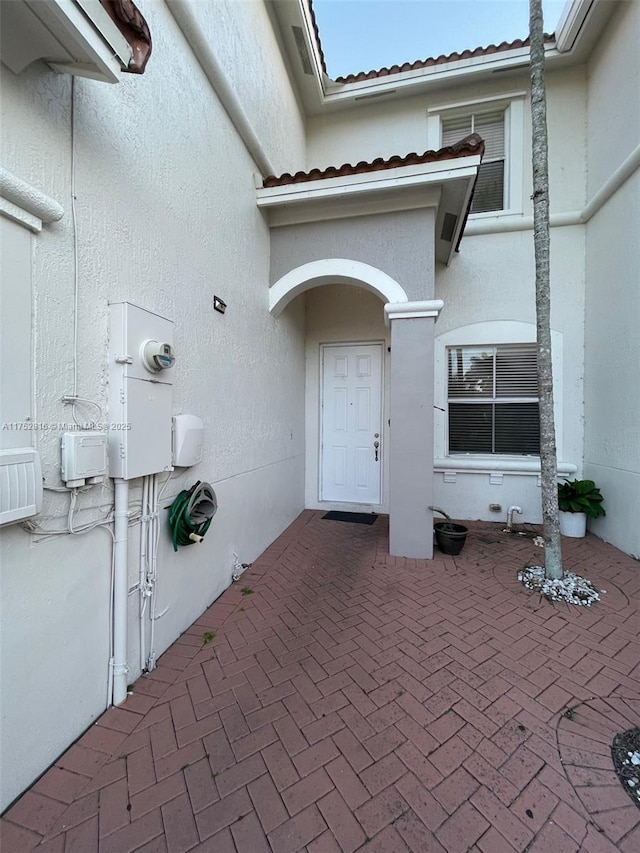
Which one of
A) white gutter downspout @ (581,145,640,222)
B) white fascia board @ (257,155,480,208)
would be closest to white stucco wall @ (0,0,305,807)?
white fascia board @ (257,155,480,208)

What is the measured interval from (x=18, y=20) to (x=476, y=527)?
18.6 ft

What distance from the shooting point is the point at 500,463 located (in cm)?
505

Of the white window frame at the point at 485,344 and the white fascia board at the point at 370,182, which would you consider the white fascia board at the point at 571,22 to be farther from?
the white window frame at the point at 485,344

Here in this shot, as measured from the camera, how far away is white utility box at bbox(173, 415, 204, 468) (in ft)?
7.66

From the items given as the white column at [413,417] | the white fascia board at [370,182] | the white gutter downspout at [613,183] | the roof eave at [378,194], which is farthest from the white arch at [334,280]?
the white gutter downspout at [613,183]

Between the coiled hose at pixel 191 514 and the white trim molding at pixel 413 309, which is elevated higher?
the white trim molding at pixel 413 309

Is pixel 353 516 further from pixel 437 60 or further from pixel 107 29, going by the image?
pixel 437 60

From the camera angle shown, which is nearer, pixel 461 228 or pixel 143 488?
pixel 143 488

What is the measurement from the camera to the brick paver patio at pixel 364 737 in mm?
1330

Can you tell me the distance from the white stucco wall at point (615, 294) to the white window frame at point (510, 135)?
0.87 m

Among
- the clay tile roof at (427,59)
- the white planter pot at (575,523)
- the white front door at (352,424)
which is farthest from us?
the white front door at (352,424)

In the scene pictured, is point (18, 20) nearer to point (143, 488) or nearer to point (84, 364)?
point (84, 364)

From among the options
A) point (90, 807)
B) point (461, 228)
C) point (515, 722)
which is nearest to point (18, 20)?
point (90, 807)

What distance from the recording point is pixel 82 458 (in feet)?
5.42
